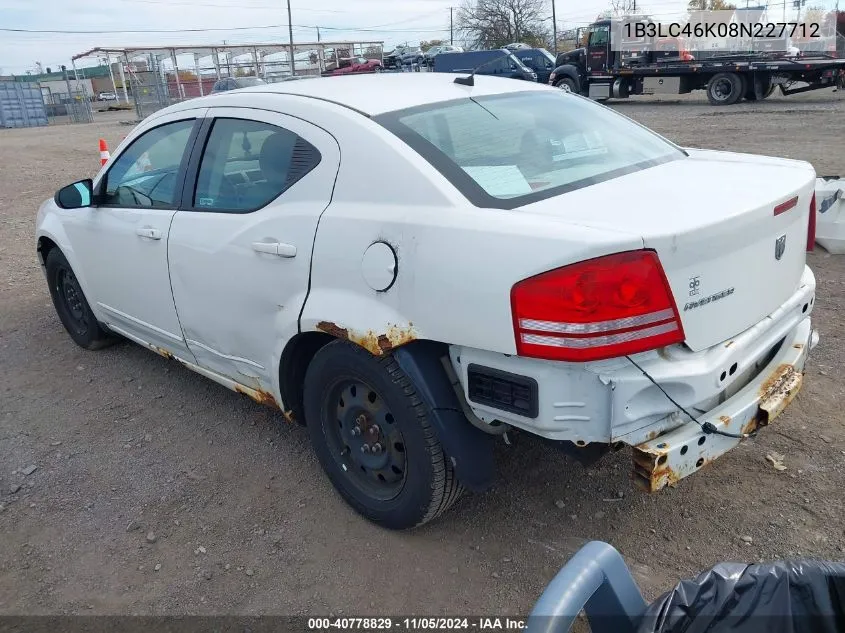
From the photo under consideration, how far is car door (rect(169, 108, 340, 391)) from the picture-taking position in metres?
2.75

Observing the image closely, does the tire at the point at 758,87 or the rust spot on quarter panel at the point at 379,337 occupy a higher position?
the rust spot on quarter panel at the point at 379,337

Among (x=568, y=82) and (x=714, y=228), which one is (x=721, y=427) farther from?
(x=568, y=82)

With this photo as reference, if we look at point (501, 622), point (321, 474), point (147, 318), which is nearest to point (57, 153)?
point (147, 318)

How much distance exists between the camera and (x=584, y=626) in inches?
91.8

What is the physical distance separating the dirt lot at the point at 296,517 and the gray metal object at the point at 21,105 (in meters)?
36.5

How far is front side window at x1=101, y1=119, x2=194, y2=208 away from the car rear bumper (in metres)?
1.97

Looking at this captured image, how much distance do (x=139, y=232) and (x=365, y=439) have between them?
1734 millimetres

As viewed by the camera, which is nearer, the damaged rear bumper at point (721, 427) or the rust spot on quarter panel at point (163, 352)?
the damaged rear bumper at point (721, 427)

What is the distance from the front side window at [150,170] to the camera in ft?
11.5

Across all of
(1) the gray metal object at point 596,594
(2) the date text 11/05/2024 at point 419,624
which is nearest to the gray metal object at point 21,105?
(2) the date text 11/05/2024 at point 419,624

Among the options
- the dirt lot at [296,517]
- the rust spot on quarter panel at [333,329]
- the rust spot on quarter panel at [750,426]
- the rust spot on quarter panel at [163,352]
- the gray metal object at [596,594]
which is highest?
the rust spot on quarter panel at [333,329]

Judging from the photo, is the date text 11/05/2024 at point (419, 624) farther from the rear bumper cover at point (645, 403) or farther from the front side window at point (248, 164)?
the front side window at point (248, 164)

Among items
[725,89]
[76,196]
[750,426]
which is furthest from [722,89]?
[750,426]

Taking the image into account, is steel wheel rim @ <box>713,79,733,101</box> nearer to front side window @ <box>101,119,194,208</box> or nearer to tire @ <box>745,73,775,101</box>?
tire @ <box>745,73,775,101</box>
